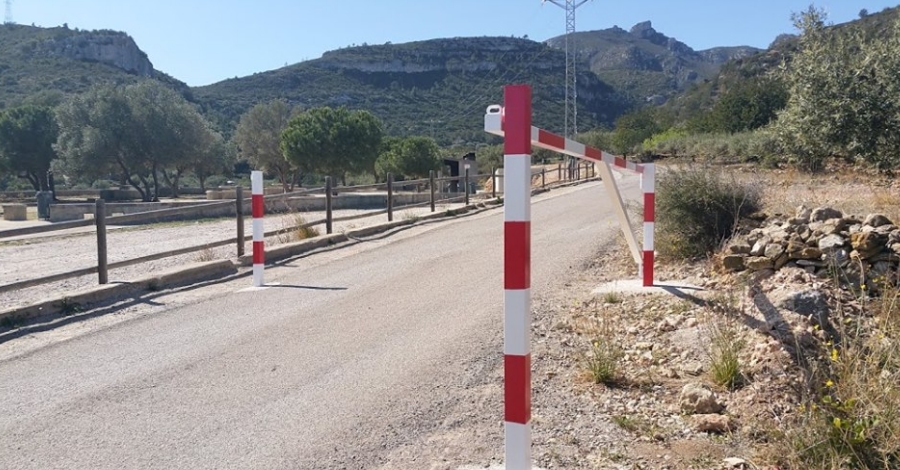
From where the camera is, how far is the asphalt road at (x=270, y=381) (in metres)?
3.57

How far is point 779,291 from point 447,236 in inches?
323

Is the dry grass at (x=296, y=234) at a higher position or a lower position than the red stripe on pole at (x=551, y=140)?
lower

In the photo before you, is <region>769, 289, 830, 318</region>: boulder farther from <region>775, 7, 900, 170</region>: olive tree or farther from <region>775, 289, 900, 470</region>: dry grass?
<region>775, 7, 900, 170</region>: olive tree

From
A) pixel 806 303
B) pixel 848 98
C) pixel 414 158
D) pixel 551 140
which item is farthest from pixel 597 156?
pixel 414 158

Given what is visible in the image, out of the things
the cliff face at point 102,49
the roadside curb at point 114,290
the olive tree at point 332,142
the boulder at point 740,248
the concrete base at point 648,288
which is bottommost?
the roadside curb at point 114,290

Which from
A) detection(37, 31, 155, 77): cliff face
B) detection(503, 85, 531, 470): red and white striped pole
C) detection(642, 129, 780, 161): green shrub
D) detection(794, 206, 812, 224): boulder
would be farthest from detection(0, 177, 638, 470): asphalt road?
detection(37, 31, 155, 77): cliff face

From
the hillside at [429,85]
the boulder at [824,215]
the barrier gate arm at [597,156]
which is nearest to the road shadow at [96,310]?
the barrier gate arm at [597,156]

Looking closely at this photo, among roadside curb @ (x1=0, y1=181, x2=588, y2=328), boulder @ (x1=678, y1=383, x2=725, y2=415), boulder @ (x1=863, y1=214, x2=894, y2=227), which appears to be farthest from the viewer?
roadside curb @ (x1=0, y1=181, x2=588, y2=328)

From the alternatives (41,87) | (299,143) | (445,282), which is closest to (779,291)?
(445,282)

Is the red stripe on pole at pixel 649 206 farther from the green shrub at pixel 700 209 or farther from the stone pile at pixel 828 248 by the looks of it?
the green shrub at pixel 700 209

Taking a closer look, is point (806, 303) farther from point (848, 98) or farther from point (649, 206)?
point (848, 98)

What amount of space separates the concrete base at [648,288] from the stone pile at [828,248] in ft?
1.36

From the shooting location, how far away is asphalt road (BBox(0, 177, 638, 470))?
11.7 ft

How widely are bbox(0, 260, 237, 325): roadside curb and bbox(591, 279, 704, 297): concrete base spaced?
15.6 feet
